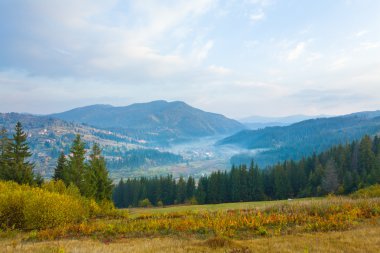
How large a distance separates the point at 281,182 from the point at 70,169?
256ft

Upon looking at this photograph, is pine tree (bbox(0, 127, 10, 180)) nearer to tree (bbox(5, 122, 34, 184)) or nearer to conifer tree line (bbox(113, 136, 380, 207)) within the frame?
tree (bbox(5, 122, 34, 184))

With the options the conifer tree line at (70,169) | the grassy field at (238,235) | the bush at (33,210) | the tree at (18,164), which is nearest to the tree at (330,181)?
the grassy field at (238,235)

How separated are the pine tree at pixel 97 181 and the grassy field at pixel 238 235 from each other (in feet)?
107

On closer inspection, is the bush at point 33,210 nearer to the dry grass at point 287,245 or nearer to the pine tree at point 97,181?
the dry grass at point 287,245

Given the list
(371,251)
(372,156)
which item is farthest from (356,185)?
(371,251)

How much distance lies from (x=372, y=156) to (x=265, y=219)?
87252 millimetres

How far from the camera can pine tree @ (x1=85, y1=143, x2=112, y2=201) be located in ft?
184

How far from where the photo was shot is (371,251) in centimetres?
1261

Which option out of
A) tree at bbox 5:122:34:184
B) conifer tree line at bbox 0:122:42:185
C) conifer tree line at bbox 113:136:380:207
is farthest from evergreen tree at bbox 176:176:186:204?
tree at bbox 5:122:34:184

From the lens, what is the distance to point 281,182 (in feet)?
340

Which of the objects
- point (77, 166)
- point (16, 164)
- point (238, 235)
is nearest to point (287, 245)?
point (238, 235)

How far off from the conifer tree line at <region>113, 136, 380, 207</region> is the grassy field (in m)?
71.6

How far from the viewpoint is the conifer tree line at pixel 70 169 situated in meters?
54.2

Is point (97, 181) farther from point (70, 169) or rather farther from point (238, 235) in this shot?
point (238, 235)
